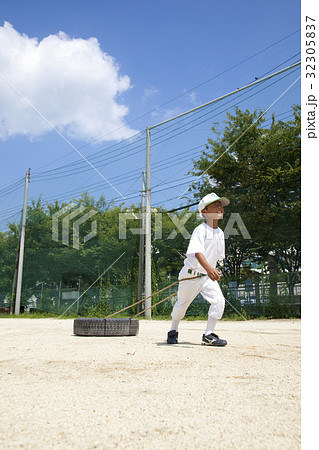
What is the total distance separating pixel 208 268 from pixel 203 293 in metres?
0.53

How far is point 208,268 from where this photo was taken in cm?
437

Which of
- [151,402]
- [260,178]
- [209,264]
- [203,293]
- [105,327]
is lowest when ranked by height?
[105,327]

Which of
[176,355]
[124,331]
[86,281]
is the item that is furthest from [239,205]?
[176,355]

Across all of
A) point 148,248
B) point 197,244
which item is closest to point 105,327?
point 197,244

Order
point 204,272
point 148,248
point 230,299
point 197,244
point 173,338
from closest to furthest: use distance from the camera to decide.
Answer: point 197,244 → point 204,272 → point 173,338 → point 230,299 → point 148,248

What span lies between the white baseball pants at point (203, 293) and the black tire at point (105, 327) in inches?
53.6

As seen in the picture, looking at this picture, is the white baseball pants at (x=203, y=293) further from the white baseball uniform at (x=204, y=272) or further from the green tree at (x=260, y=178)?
the green tree at (x=260, y=178)

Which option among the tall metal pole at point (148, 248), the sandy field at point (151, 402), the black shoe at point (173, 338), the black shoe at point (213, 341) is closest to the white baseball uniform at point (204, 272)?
the black shoe at point (213, 341)

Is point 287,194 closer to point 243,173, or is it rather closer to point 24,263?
point 243,173

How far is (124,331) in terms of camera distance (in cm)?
603

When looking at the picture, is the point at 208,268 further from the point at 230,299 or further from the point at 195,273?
the point at 230,299

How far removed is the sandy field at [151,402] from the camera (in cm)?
159

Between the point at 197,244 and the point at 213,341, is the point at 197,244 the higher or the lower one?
the higher one

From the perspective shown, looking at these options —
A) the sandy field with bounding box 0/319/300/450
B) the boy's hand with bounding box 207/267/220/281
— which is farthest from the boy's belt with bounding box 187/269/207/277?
the sandy field with bounding box 0/319/300/450
